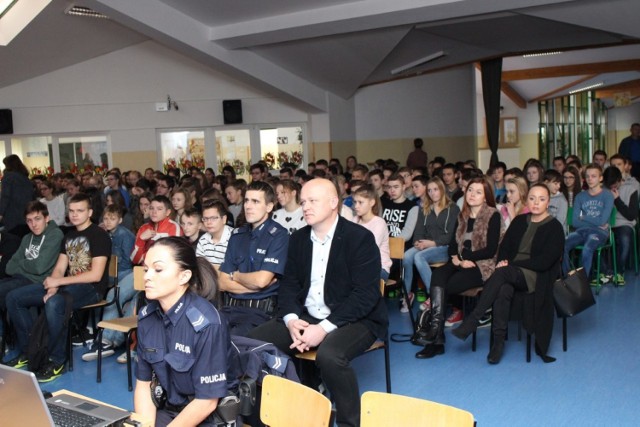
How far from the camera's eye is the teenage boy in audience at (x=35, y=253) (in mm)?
5352

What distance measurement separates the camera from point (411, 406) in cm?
221

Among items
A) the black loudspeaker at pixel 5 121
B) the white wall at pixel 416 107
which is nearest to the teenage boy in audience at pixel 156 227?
the white wall at pixel 416 107

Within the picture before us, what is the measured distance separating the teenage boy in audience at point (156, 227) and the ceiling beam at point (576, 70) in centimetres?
1192

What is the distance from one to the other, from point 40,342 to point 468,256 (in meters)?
3.29

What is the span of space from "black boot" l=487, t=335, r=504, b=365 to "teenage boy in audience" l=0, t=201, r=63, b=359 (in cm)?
342

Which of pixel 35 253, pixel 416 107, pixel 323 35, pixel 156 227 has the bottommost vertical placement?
pixel 35 253

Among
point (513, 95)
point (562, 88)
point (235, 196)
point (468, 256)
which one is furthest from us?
point (513, 95)

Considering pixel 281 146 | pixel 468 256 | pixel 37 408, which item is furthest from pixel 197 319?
pixel 281 146

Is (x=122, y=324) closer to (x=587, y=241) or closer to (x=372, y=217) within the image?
(x=372, y=217)

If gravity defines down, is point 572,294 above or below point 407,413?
below

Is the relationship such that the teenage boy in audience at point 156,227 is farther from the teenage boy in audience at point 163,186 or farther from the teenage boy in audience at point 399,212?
the teenage boy in audience at point 163,186

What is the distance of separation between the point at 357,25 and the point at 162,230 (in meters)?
4.83

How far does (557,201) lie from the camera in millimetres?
6688

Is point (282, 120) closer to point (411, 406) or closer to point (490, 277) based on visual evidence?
point (490, 277)
